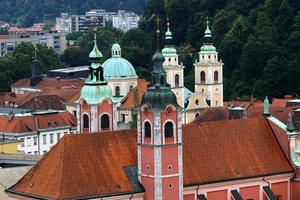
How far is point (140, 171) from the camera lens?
52.3 meters

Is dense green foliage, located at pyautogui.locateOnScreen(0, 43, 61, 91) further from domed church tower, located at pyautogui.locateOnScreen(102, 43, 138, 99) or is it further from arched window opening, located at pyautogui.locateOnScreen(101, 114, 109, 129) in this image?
arched window opening, located at pyautogui.locateOnScreen(101, 114, 109, 129)

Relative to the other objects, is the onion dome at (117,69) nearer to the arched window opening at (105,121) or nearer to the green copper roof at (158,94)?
the arched window opening at (105,121)

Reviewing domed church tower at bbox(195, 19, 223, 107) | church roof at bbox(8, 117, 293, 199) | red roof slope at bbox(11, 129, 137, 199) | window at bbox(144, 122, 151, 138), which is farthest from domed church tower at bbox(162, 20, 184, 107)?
window at bbox(144, 122, 151, 138)

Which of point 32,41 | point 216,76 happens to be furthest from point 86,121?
point 32,41

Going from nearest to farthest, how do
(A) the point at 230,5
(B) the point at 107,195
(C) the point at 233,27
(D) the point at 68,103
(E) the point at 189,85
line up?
(B) the point at 107,195
(D) the point at 68,103
(E) the point at 189,85
(C) the point at 233,27
(A) the point at 230,5

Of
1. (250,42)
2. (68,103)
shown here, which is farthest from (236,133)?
(250,42)

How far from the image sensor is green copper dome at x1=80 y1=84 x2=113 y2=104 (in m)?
61.6

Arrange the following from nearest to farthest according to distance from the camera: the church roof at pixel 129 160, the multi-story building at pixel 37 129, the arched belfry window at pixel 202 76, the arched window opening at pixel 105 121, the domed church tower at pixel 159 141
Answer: the church roof at pixel 129 160 < the domed church tower at pixel 159 141 < the arched window opening at pixel 105 121 < the multi-story building at pixel 37 129 < the arched belfry window at pixel 202 76

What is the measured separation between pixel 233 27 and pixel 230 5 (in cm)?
977

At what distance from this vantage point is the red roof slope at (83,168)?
1984 inches

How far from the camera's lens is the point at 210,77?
95.9 m

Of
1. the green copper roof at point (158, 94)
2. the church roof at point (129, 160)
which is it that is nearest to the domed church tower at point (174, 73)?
the church roof at point (129, 160)

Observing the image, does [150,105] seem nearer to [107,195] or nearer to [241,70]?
[107,195]

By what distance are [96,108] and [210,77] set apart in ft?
117
